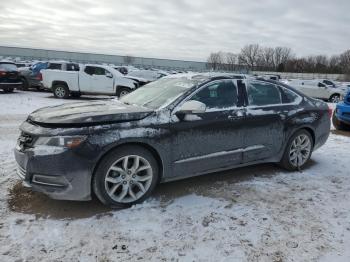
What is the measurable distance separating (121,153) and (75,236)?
99 centimetres

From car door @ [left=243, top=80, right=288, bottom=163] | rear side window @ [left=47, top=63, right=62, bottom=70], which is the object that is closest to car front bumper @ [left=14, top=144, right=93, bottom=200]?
car door @ [left=243, top=80, right=288, bottom=163]

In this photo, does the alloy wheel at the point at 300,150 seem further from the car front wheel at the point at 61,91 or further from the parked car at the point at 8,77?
the parked car at the point at 8,77

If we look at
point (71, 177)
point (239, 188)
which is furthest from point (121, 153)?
point (239, 188)

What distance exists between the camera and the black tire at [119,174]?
3744 millimetres

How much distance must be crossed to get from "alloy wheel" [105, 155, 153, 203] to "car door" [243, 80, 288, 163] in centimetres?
161

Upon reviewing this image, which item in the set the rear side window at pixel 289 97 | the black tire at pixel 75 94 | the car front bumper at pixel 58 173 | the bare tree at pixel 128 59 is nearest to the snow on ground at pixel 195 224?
the car front bumper at pixel 58 173

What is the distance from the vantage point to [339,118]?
964 centimetres

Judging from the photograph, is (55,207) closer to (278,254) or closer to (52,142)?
(52,142)

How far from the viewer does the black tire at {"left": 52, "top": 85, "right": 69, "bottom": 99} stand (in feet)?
51.2

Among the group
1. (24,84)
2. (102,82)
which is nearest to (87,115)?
(102,82)

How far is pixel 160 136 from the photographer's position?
4.06 metres

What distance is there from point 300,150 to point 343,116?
15.7 ft

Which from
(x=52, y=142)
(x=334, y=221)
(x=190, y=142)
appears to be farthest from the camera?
(x=190, y=142)

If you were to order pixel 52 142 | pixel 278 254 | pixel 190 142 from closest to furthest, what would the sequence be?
pixel 278 254 → pixel 52 142 → pixel 190 142
